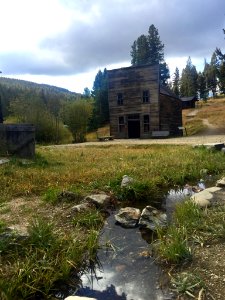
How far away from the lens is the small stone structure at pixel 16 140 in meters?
12.3

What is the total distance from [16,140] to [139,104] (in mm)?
23767

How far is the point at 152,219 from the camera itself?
19.6ft

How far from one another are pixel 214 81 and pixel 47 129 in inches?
3129

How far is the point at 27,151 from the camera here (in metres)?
12.8

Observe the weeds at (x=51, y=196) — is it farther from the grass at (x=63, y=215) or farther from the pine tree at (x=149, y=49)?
the pine tree at (x=149, y=49)

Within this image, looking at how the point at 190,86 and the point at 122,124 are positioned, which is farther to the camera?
the point at 190,86

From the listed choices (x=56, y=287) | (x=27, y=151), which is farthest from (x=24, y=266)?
(x=27, y=151)

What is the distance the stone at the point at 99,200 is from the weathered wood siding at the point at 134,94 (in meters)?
27.5

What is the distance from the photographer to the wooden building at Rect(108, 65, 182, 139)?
34000 mm

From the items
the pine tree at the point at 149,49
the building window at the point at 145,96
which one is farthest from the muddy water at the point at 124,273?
the pine tree at the point at 149,49

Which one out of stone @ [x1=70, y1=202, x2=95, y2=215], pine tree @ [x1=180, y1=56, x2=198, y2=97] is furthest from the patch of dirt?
pine tree @ [x1=180, y1=56, x2=198, y2=97]

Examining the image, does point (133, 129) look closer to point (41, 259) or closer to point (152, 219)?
point (152, 219)

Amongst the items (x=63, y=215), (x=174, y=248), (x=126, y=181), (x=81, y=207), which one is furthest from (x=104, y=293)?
(x=126, y=181)

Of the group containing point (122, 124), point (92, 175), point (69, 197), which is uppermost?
point (122, 124)
